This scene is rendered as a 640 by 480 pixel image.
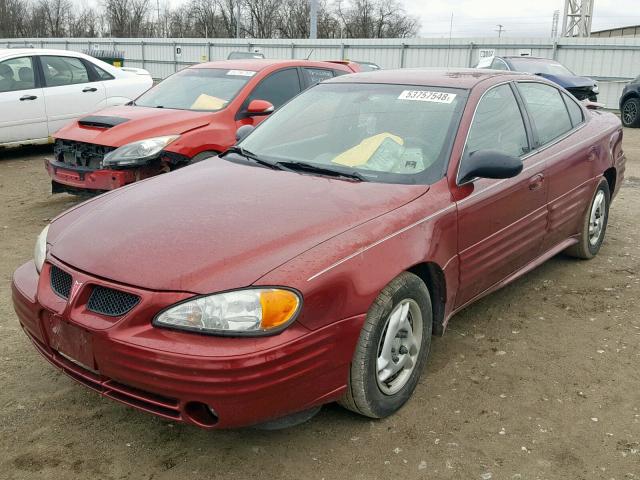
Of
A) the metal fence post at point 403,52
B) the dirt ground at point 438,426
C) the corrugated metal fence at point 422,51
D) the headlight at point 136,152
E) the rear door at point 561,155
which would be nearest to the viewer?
the dirt ground at point 438,426

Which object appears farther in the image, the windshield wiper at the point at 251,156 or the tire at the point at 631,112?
the tire at the point at 631,112

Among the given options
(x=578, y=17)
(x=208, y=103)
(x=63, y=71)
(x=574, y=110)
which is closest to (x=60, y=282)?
(x=574, y=110)

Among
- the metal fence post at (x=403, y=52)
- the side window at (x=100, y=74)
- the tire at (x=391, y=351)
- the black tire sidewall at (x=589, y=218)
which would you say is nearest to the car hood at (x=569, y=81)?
the side window at (x=100, y=74)

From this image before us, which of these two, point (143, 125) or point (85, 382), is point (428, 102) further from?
point (143, 125)

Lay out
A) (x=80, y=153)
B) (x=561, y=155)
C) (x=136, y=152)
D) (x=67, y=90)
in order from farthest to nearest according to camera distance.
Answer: (x=67, y=90) < (x=80, y=153) < (x=136, y=152) < (x=561, y=155)

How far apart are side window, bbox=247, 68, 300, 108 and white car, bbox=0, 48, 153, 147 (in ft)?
11.8

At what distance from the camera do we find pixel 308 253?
101 inches

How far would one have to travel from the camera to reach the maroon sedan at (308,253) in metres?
2.38

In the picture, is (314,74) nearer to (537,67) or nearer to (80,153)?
(80,153)

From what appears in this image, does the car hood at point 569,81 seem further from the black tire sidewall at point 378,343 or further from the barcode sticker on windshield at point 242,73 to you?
the black tire sidewall at point 378,343

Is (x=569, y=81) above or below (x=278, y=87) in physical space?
below

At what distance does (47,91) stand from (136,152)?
405 centimetres

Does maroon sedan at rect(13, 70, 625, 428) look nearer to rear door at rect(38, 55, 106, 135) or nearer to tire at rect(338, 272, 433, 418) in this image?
tire at rect(338, 272, 433, 418)

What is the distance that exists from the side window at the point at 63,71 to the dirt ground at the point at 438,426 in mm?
6103
